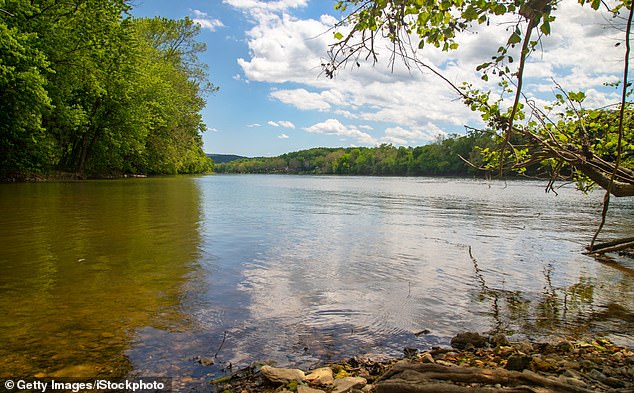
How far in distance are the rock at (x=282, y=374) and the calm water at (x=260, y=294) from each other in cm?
43

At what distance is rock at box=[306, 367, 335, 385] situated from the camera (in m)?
3.55

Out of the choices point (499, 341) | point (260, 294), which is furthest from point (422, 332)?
point (260, 294)

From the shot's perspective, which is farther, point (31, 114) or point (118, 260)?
point (31, 114)

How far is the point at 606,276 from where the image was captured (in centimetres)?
869

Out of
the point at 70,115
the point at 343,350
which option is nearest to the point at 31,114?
the point at 70,115

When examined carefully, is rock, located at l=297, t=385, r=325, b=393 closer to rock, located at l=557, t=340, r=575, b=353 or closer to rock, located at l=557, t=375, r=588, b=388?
rock, located at l=557, t=375, r=588, b=388

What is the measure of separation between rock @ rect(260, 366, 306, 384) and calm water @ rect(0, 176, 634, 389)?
1.42 feet

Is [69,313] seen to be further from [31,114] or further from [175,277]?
[31,114]

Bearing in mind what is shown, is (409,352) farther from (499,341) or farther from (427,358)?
(499,341)

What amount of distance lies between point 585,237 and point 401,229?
6.35 m

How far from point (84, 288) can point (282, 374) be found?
13.8 feet

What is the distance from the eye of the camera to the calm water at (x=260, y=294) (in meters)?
4.33

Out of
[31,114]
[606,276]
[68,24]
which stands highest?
[68,24]

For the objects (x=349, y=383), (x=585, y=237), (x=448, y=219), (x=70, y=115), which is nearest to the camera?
(x=349, y=383)
